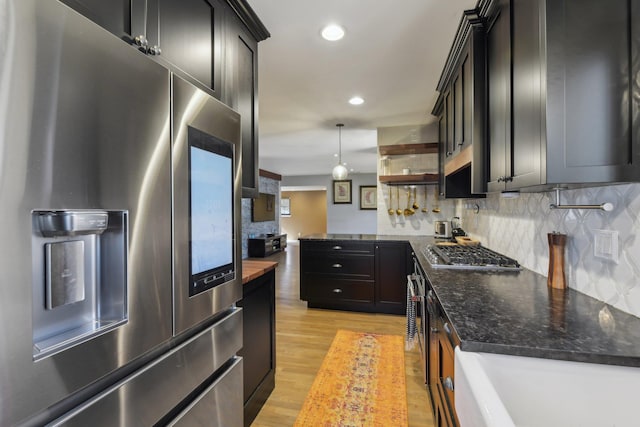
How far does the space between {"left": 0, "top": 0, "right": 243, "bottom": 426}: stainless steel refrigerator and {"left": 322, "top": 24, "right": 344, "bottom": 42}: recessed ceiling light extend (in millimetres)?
1264

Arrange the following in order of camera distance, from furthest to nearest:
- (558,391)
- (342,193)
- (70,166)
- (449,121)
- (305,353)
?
(342,193)
(449,121)
(305,353)
(558,391)
(70,166)

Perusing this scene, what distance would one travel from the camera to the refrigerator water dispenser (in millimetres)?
598

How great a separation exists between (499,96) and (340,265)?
2678mm

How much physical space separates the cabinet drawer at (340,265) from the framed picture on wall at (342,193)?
6.03m

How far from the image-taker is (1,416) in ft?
1.68

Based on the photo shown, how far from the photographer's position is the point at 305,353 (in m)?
2.76

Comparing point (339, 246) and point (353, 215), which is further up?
point (353, 215)

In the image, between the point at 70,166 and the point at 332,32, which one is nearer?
the point at 70,166

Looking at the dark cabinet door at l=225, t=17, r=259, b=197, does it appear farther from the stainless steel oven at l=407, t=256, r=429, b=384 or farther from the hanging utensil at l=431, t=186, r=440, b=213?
the hanging utensil at l=431, t=186, r=440, b=213

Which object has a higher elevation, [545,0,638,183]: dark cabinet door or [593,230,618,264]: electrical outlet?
[545,0,638,183]: dark cabinet door

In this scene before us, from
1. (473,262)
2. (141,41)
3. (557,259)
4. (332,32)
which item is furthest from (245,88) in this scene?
(557,259)

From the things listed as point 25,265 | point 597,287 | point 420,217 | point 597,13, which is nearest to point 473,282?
point 597,287

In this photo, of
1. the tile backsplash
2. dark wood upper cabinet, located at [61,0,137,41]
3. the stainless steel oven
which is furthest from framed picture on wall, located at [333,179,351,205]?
dark wood upper cabinet, located at [61,0,137,41]

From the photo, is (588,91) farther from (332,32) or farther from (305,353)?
(305,353)
